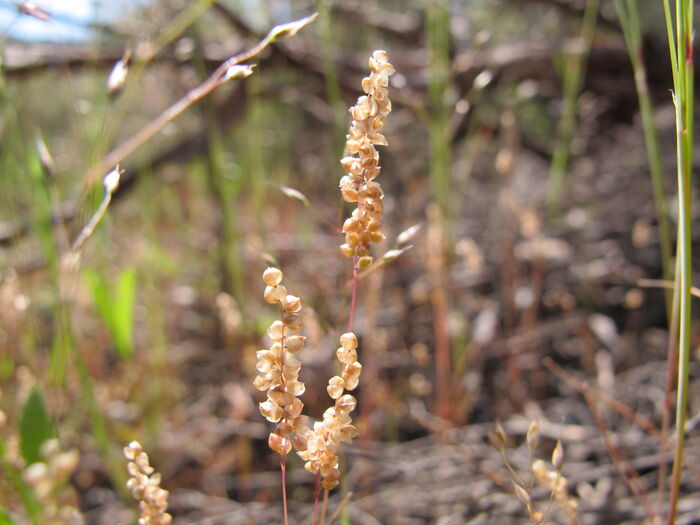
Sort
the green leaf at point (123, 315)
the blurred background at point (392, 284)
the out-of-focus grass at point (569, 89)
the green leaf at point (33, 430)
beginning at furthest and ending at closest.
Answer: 1. the out-of-focus grass at point (569, 89)
2. the green leaf at point (123, 315)
3. the blurred background at point (392, 284)
4. the green leaf at point (33, 430)

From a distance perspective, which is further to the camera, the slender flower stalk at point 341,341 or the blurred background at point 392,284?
the blurred background at point 392,284

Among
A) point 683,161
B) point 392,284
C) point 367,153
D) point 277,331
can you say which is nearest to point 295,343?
point 277,331

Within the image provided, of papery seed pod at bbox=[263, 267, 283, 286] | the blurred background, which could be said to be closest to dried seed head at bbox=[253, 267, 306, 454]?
papery seed pod at bbox=[263, 267, 283, 286]

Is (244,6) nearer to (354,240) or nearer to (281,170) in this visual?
(281,170)

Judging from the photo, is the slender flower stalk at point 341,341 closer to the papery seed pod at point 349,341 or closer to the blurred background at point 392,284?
the papery seed pod at point 349,341

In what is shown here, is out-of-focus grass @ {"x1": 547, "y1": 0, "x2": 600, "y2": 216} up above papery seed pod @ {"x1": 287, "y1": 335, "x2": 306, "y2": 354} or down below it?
above

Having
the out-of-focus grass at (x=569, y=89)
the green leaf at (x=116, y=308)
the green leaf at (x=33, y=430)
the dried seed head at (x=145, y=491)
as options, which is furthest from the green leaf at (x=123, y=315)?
the out-of-focus grass at (x=569, y=89)

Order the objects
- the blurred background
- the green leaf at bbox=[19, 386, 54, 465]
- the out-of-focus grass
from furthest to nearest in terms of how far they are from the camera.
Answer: the out-of-focus grass < the blurred background < the green leaf at bbox=[19, 386, 54, 465]

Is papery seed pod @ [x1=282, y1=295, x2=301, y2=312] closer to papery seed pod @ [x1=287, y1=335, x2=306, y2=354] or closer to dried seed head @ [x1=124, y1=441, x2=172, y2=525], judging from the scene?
papery seed pod @ [x1=287, y1=335, x2=306, y2=354]
